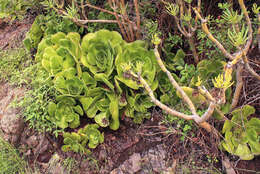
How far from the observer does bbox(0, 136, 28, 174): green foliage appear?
236 centimetres

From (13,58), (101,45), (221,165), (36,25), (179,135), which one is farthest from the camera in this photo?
(13,58)

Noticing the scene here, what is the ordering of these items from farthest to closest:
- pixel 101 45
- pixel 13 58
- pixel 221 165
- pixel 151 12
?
pixel 13 58 → pixel 151 12 → pixel 101 45 → pixel 221 165

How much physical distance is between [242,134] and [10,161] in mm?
2437

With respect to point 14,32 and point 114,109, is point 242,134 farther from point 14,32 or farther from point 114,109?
point 14,32

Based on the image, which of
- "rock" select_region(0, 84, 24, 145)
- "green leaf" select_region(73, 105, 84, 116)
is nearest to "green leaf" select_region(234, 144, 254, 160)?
"green leaf" select_region(73, 105, 84, 116)

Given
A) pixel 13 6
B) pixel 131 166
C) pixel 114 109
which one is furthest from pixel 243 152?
pixel 13 6

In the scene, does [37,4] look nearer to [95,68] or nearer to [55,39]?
[55,39]

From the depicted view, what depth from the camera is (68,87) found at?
224 cm

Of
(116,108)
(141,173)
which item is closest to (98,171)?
(141,173)

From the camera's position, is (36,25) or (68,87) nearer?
(68,87)

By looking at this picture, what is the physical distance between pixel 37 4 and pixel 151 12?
5.39 feet

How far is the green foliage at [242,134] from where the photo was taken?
71.8 inches

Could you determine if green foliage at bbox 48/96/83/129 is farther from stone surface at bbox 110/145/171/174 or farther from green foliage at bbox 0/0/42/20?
green foliage at bbox 0/0/42/20

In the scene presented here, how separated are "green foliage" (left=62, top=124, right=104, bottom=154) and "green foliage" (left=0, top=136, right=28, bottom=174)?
1.82 ft
